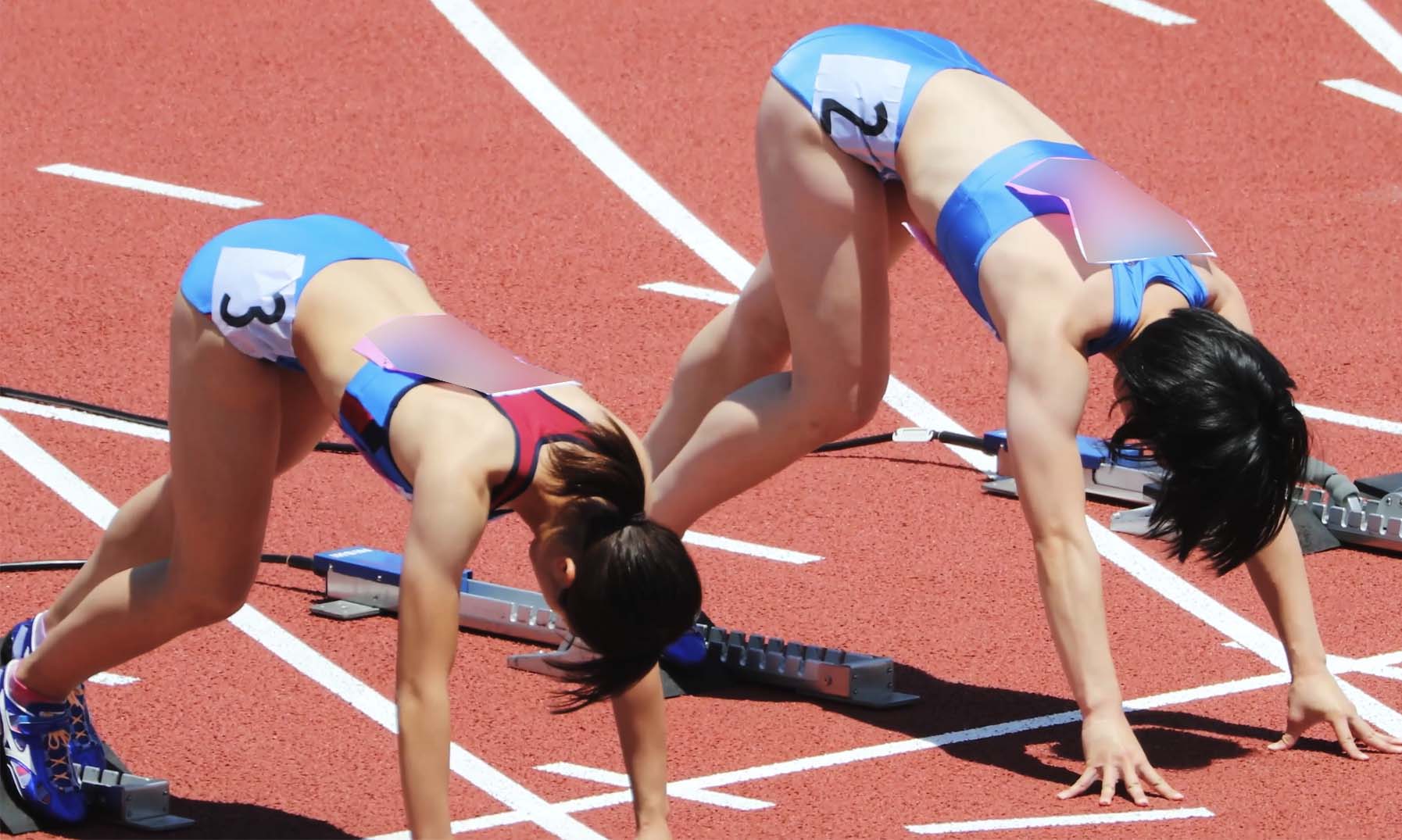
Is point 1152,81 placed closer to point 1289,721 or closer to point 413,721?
point 1289,721

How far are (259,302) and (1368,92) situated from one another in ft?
25.7

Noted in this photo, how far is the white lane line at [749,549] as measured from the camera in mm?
6367

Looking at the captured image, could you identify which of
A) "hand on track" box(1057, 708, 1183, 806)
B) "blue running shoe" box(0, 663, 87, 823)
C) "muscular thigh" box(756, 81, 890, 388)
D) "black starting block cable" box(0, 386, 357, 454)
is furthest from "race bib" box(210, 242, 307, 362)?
"black starting block cable" box(0, 386, 357, 454)

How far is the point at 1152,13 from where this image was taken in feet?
37.5

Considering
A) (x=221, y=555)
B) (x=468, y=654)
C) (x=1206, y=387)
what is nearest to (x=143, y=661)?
(x=468, y=654)

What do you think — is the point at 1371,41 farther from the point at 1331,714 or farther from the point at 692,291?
the point at 1331,714

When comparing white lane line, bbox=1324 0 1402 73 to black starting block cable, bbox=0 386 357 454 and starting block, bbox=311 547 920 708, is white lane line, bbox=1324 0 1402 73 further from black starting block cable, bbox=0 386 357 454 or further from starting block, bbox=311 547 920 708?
starting block, bbox=311 547 920 708

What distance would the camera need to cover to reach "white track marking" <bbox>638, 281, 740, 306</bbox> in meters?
8.60

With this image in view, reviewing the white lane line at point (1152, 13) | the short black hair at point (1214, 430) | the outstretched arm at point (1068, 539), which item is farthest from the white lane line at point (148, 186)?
the short black hair at point (1214, 430)

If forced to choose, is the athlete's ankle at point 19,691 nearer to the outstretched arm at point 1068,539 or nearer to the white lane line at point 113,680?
the white lane line at point 113,680

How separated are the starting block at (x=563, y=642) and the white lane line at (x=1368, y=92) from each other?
605 cm

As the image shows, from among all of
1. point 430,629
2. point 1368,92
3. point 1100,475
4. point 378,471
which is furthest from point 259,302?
point 1368,92

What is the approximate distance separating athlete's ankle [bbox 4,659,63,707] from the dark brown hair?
1.30 m

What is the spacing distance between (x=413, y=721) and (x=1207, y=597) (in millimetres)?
3069
